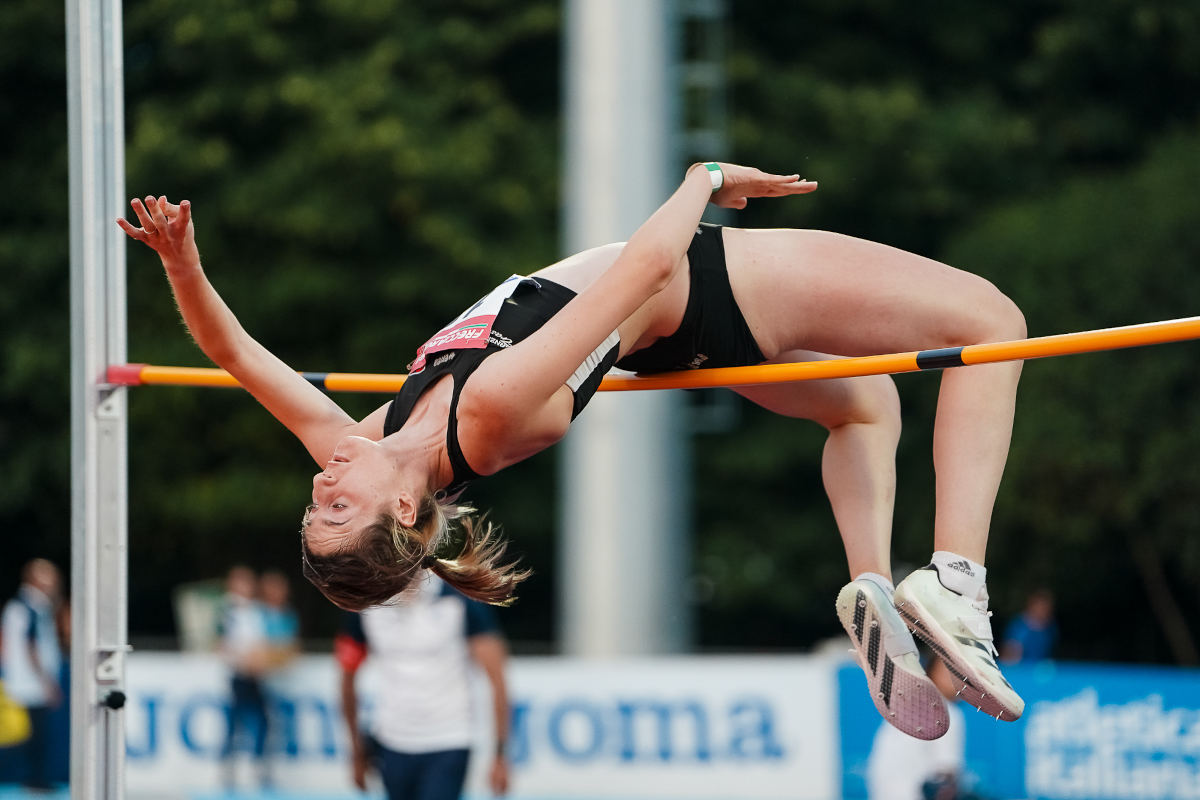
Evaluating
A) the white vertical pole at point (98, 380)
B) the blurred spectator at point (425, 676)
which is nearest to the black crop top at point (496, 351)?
the white vertical pole at point (98, 380)

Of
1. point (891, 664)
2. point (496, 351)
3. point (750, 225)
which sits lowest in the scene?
point (891, 664)

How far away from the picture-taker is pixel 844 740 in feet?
29.5

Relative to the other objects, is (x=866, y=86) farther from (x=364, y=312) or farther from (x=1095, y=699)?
(x=1095, y=699)

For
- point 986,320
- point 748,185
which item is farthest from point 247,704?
point 986,320

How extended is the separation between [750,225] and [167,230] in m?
10.1

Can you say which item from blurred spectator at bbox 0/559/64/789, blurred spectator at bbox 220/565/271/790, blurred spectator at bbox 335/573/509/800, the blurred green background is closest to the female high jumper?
blurred spectator at bbox 335/573/509/800

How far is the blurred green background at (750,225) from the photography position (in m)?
13.7

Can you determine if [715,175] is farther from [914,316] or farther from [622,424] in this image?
[622,424]

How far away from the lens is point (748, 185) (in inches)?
137

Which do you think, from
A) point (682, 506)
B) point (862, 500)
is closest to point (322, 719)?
point (682, 506)

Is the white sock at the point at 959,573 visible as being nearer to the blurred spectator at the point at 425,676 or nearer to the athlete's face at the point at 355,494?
the athlete's face at the point at 355,494

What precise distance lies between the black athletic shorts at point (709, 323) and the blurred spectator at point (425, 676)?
250 centimetres

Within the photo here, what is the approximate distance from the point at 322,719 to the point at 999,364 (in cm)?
688

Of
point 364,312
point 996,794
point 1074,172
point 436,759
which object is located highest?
point 1074,172
